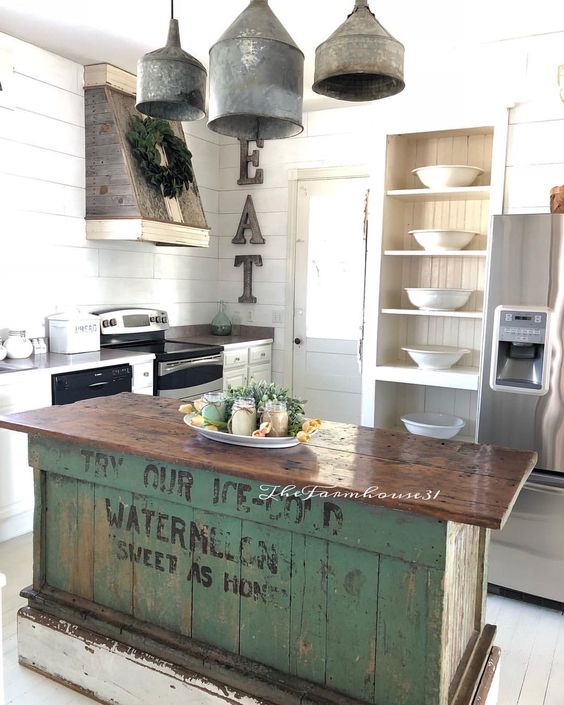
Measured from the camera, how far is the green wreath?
4.25m

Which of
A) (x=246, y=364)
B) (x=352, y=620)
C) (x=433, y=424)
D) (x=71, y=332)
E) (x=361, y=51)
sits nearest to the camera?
(x=361, y=51)

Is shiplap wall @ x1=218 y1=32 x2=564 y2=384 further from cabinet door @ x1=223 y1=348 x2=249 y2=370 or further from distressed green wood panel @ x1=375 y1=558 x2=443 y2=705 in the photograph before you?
distressed green wood panel @ x1=375 y1=558 x2=443 y2=705

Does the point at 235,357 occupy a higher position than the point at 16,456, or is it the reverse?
the point at 235,357

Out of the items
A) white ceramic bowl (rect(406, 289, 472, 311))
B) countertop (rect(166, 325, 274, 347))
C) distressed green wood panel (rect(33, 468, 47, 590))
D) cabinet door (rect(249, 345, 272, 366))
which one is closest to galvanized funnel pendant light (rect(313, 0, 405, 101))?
distressed green wood panel (rect(33, 468, 47, 590))

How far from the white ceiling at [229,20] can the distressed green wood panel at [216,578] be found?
2.66 m

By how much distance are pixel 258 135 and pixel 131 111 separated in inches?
109

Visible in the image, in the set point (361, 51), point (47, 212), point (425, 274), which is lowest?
point (425, 274)

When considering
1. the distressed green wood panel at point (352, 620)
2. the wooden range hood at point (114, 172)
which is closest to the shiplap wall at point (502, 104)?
the wooden range hood at point (114, 172)

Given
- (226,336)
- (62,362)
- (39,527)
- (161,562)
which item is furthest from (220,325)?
(161,562)

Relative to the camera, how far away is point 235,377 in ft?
16.5

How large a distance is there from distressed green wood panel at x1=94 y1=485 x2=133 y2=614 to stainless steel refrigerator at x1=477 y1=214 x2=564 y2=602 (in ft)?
5.87

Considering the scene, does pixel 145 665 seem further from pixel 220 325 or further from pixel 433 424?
pixel 220 325

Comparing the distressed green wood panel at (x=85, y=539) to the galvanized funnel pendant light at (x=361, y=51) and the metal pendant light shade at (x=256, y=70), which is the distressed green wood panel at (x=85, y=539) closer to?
the metal pendant light shade at (x=256, y=70)

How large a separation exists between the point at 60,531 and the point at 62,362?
1513 millimetres
